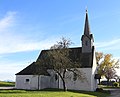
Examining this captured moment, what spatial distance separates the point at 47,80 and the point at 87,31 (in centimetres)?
1418

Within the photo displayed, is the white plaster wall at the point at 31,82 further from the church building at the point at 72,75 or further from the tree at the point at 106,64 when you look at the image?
the tree at the point at 106,64

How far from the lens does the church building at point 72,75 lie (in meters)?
52.4

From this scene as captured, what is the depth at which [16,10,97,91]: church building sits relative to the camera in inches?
2064

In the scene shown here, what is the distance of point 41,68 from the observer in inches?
1849

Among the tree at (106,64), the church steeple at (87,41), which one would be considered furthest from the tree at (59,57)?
the tree at (106,64)

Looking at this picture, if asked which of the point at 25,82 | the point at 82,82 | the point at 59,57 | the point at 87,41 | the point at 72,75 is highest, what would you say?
the point at 87,41

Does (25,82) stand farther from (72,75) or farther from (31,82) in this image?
(72,75)

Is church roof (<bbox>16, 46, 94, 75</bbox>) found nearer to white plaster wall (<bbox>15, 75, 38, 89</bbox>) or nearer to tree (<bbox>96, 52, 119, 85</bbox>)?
white plaster wall (<bbox>15, 75, 38, 89</bbox>)

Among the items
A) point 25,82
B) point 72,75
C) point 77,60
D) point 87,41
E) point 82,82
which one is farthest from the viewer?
point 87,41

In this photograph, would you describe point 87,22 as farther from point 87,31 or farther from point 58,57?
point 58,57

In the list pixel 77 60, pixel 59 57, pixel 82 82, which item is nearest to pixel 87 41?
pixel 77 60

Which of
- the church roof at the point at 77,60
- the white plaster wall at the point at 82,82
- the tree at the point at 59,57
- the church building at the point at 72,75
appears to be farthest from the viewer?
the white plaster wall at the point at 82,82

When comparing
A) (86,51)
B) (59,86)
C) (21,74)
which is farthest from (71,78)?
(21,74)

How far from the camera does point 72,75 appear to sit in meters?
55.8
